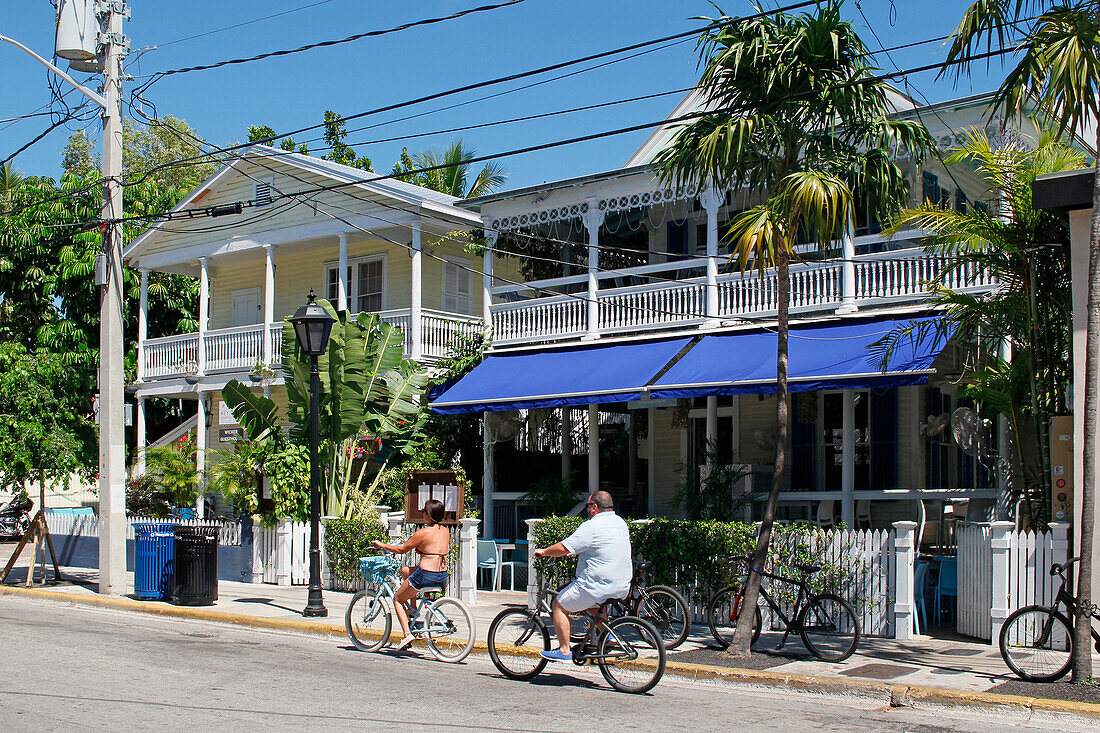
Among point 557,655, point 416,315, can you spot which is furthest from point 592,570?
point 416,315

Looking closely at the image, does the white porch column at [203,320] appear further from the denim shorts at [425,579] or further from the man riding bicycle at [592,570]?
the man riding bicycle at [592,570]

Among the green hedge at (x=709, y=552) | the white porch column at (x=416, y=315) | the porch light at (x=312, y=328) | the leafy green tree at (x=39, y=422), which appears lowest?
the green hedge at (x=709, y=552)

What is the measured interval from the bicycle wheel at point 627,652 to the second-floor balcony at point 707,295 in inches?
242

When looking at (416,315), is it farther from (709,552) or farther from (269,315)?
(709,552)

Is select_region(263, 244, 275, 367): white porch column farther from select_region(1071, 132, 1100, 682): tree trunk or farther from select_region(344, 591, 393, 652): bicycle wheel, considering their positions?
select_region(1071, 132, 1100, 682): tree trunk

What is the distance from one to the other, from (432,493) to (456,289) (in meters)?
7.91

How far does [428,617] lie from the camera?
1091 centimetres

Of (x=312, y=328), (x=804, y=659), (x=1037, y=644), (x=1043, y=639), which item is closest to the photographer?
(x=1043, y=639)

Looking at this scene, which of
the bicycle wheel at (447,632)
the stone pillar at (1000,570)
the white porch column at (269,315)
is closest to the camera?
the bicycle wheel at (447,632)

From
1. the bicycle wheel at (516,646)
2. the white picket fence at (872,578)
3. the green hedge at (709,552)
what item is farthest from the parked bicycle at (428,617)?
the white picket fence at (872,578)

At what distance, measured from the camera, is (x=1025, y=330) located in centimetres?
1248

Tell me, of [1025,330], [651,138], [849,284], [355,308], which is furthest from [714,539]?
[355,308]

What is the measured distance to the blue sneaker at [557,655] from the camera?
30.6 ft

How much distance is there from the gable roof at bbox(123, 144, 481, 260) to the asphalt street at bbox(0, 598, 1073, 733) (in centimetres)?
1055
